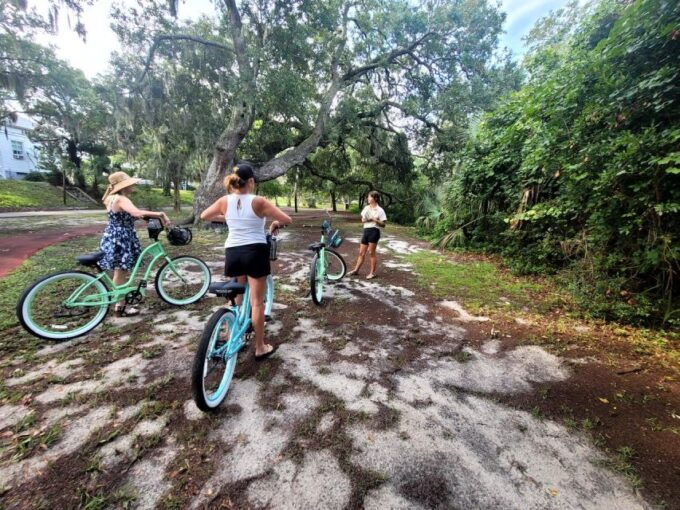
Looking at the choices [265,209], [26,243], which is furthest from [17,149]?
[265,209]

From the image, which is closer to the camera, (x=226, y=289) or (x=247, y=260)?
(x=226, y=289)

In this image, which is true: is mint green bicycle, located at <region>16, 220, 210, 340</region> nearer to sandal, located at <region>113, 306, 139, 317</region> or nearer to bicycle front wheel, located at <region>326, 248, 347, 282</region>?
sandal, located at <region>113, 306, 139, 317</region>

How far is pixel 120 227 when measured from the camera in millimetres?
3143

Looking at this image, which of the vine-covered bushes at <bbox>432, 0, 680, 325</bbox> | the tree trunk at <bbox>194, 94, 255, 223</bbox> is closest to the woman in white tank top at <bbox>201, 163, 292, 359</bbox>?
the vine-covered bushes at <bbox>432, 0, 680, 325</bbox>

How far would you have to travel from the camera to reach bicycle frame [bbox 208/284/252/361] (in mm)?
2076

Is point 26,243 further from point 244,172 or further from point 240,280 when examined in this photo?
point 244,172

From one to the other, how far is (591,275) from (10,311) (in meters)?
7.26

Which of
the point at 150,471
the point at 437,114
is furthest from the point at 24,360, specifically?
the point at 437,114

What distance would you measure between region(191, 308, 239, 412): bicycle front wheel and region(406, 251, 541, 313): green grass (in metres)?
3.15

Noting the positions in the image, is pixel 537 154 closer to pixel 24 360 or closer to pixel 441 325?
pixel 441 325

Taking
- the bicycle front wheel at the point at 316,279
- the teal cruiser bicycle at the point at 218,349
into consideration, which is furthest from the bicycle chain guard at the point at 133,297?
the bicycle front wheel at the point at 316,279

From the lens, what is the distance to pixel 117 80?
8.67 meters

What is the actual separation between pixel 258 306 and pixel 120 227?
2050 mm

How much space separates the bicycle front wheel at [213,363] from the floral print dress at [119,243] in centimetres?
173
